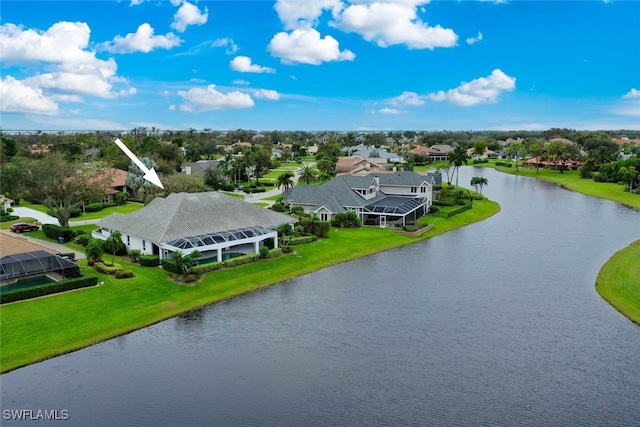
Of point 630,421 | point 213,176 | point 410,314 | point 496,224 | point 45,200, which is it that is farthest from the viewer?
point 213,176

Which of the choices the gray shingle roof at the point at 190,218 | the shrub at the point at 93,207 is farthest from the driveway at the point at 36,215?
the gray shingle roof at the point at 190,218

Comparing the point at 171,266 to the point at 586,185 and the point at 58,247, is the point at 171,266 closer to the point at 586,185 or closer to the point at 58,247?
the point at 58,247

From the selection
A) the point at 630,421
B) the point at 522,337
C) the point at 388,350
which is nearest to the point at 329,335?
the point at 388,350

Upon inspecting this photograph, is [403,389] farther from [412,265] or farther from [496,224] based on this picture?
[496,224]

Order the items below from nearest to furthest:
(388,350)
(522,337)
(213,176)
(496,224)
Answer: (388,350), (522,337), (496,224), (213,176)

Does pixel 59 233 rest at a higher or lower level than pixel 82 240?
higher

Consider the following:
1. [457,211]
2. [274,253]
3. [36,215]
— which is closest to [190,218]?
[274,253]

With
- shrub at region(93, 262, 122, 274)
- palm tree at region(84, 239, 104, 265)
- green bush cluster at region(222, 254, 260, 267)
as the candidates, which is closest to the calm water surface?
green bush cluster at region(222, 254, 260, 267)

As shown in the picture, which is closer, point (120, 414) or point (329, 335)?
point (120, 414)
